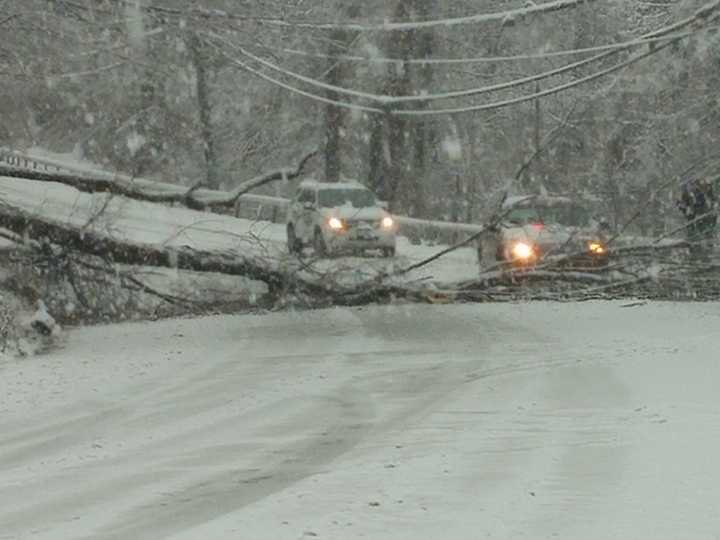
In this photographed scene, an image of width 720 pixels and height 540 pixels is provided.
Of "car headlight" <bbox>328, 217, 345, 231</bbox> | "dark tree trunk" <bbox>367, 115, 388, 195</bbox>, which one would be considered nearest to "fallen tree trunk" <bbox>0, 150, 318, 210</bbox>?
"car headlight" <bbox>328, 217, 345, 231</bbox>

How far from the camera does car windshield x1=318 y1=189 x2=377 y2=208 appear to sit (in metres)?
25.5

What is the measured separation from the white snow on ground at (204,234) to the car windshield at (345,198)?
2016 mm

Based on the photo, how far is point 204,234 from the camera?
2359 centimetres

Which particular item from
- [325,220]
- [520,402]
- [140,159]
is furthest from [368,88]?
[520,402]

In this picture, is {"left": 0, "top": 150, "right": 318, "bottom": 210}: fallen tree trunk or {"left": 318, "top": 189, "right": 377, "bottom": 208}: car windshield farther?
{"left": 318, "top": 189, "right": 377, "bottom": 208}: car windshield

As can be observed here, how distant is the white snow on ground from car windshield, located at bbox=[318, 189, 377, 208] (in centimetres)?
202

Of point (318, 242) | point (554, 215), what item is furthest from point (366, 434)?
point (318, 242)

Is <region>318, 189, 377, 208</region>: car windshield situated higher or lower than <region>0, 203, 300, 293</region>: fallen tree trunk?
higher

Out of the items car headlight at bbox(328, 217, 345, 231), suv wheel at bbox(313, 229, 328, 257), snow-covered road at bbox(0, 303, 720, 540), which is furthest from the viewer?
car headlight at bbox(328, 217, 345, 231)

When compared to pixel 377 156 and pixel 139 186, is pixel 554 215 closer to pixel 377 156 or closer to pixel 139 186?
pixel 139 186

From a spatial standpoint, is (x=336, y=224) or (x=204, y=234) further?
(x=336, y=224)

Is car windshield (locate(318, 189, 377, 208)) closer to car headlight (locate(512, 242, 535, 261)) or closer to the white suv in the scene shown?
the white suv

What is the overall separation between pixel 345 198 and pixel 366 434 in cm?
1762

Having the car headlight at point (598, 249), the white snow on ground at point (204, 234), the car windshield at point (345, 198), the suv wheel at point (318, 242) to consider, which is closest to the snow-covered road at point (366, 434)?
the car headlight at point (598, 249)
